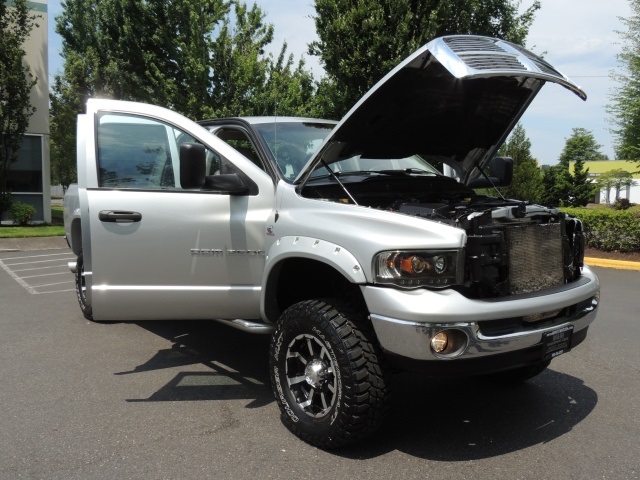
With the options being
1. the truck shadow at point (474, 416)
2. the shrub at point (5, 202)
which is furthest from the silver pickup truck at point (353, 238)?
the shrub at point (5, 202)

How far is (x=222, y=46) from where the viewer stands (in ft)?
52.7

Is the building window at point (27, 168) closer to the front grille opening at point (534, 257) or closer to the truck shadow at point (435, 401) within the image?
the truck shadow at point (435, 401)

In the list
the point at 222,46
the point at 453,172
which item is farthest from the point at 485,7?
the point at 453,172

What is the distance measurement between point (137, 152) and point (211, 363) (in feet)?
6.15

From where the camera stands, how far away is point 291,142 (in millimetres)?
4523

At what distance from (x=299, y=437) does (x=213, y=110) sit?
13.6m

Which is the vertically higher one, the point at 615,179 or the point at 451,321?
the point at 615,179

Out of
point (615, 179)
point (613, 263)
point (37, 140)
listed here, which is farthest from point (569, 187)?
point (37, 140)

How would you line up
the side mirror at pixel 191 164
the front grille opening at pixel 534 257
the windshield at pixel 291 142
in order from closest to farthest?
the front grille opening at pixel 534 257
the side mirror at pixel 191 164
the windshield at pixel 291 142

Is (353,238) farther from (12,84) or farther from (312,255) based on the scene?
(12,84)

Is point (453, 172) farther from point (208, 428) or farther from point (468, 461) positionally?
point (208, 428)

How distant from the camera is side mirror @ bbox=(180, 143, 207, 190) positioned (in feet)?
12.2

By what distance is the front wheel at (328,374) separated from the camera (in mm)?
3092

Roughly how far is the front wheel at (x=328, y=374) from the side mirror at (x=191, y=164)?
1.06 metres
